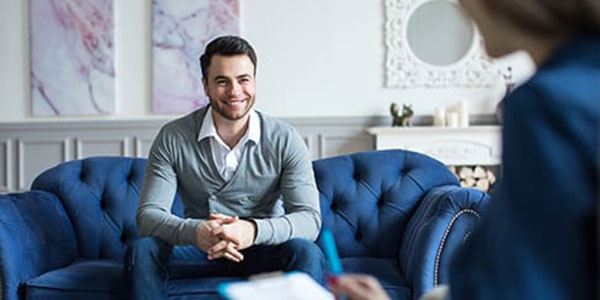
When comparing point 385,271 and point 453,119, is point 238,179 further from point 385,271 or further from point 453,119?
point 453,119

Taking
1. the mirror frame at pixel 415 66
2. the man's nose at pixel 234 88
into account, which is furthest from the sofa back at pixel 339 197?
the mirror frame at pixel 415 66

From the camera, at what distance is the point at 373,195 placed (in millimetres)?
2582

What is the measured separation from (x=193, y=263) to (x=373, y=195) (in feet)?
2.41

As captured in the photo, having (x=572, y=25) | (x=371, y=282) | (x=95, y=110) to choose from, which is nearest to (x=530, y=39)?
(x=572, y=25)

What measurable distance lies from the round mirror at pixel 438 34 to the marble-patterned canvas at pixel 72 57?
221 cm

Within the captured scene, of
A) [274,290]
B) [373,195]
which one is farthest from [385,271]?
[274,290]

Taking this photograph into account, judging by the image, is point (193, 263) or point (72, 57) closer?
point (193, 263)

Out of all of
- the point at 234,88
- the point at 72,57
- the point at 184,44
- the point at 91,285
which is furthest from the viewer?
the point at 72,57

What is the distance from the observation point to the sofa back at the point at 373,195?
2.53 metres

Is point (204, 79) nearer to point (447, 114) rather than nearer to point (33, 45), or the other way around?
point (447, 114)

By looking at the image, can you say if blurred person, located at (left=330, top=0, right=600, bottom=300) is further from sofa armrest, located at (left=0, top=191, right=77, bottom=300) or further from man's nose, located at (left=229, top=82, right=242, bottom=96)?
sofa armrest, located at (left=0, top=191, right=77, bottom=300)

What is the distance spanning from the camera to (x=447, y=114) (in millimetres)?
4684

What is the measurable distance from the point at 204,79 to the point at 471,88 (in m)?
2.83

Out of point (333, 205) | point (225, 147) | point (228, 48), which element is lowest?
point (333, 205)
